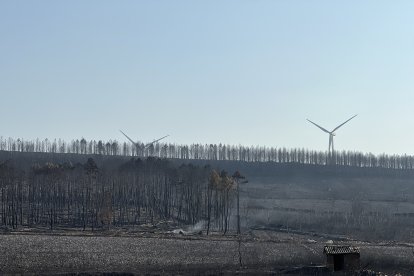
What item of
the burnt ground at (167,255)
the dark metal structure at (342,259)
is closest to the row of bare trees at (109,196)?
the burnt ground at (167,255)

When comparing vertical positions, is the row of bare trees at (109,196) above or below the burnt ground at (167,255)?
above

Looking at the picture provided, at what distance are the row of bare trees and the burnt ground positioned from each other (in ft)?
52.3

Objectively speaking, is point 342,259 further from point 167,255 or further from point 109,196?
point 109,196

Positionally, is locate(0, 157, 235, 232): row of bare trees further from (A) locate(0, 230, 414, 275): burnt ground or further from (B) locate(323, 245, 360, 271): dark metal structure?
(B) locate(323, 245, 360, 271): dark metal structure

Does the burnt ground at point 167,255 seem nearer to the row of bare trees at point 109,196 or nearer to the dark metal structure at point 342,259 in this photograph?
the dark metal structure at point 342,259

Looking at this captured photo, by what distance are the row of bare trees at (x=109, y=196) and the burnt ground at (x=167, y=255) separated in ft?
52.3

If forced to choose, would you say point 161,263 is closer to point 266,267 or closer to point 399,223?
point 266,267

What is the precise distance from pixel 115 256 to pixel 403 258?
72.6 feet

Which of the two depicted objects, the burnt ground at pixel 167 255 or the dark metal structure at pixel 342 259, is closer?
the dark metal structure at pixel 342 259

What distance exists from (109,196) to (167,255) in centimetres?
3627

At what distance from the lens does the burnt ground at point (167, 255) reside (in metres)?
51.9

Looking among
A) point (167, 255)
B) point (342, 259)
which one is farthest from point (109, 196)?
point (342, 259)

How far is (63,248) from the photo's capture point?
59.2m

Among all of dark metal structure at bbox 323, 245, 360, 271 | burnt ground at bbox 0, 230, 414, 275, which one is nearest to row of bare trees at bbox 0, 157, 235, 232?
burnt ground at bbox 0, 230, 414, 275
